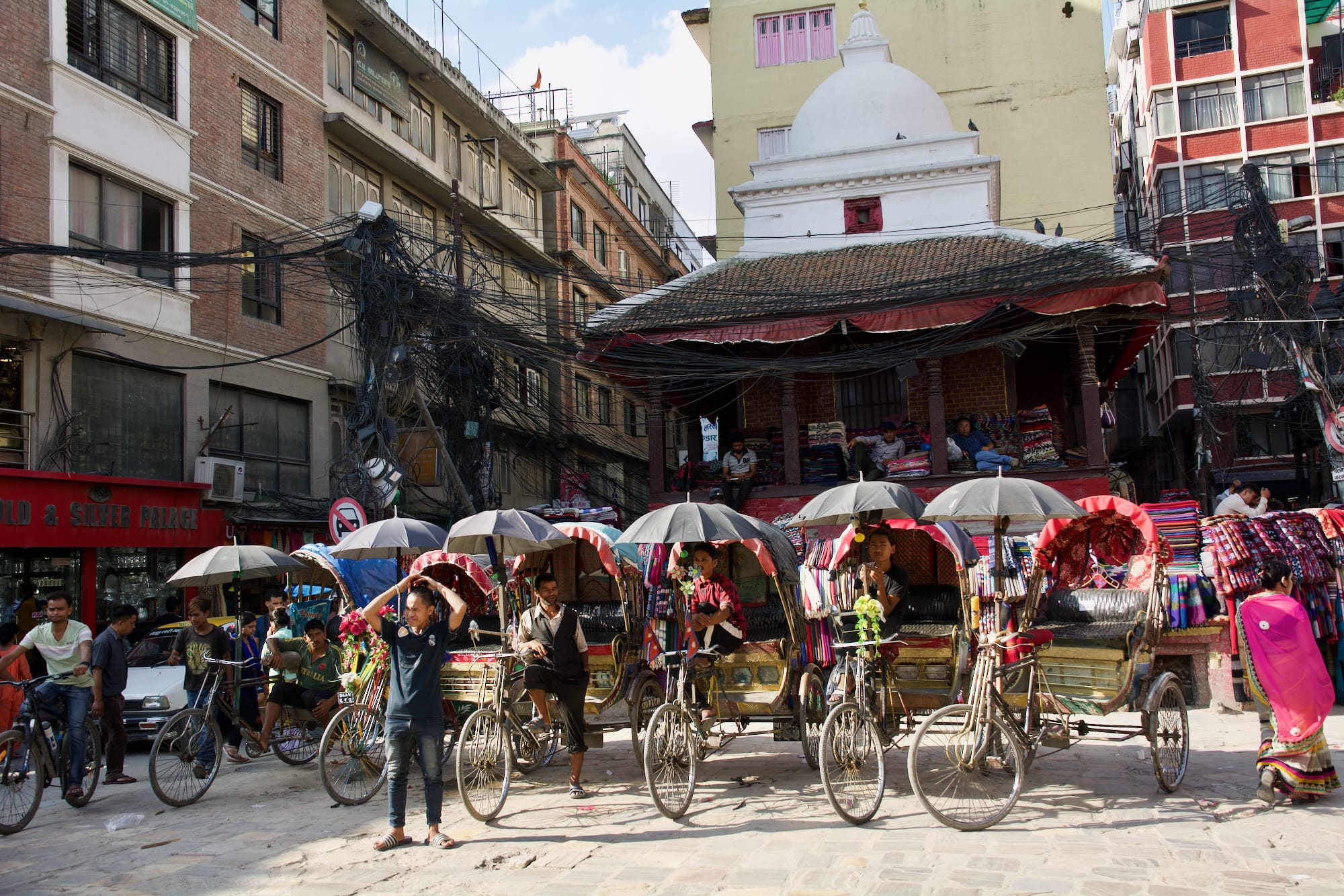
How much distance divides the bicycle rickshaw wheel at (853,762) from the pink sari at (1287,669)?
2.80 metres

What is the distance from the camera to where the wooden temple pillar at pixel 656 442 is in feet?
66.5

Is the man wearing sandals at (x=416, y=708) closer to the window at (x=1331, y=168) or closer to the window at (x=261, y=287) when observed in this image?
the window at (x=261, y=287)

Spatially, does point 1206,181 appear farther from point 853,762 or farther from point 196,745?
point 196,745

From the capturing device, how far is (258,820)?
27.8 ft

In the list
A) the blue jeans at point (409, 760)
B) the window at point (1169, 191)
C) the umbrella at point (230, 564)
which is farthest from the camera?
the window at point (1169, 191)

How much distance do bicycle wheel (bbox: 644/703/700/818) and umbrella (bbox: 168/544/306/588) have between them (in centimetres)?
589

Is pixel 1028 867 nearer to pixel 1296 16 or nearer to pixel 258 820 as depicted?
pixel 258 820

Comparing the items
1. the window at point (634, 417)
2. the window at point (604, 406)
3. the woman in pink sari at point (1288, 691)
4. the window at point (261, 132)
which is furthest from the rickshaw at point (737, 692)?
the window at point (634, 417)

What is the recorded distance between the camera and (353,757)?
885 centimetres

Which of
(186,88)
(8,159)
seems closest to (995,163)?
(186,88)

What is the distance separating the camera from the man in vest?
8656mm

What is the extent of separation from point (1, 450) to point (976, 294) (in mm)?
15283

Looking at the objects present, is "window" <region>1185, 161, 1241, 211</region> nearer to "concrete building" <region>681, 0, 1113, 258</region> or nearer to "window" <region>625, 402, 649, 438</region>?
"concrete building" <region>681, 0, 1113, 258</region>

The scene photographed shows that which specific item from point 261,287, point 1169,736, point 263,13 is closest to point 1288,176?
point 263,13
